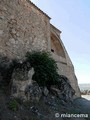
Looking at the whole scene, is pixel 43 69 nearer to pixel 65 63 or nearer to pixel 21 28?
pixel 21 28

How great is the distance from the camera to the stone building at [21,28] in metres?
8.82

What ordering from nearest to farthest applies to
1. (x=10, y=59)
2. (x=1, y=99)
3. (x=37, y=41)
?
1. (x=1, y=99)
2. (x=10, y=59)
3. (x=37, y=41)

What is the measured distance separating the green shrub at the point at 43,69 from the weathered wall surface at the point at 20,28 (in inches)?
31.8

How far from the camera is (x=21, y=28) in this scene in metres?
9.98

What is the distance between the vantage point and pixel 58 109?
761 centimetres

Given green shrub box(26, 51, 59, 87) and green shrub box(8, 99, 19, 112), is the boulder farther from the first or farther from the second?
green shrub box(8, 99, 19, 112)

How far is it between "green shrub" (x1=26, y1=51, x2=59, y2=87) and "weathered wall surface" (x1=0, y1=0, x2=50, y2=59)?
0.81 meters

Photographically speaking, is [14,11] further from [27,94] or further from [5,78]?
[27,94]

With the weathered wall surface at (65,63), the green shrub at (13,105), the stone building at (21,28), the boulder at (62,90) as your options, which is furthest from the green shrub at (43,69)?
the weathered wall surface at (65,63)

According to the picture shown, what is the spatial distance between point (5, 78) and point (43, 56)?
2.52 metres

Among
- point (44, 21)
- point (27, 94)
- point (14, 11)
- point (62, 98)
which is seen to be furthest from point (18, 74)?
point (44, 21)

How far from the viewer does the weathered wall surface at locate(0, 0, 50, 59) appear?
8.81 m

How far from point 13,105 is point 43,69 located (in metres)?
3.10

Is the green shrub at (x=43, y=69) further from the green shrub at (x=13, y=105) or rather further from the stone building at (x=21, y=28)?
the green shrub at (x=13, y=105)
